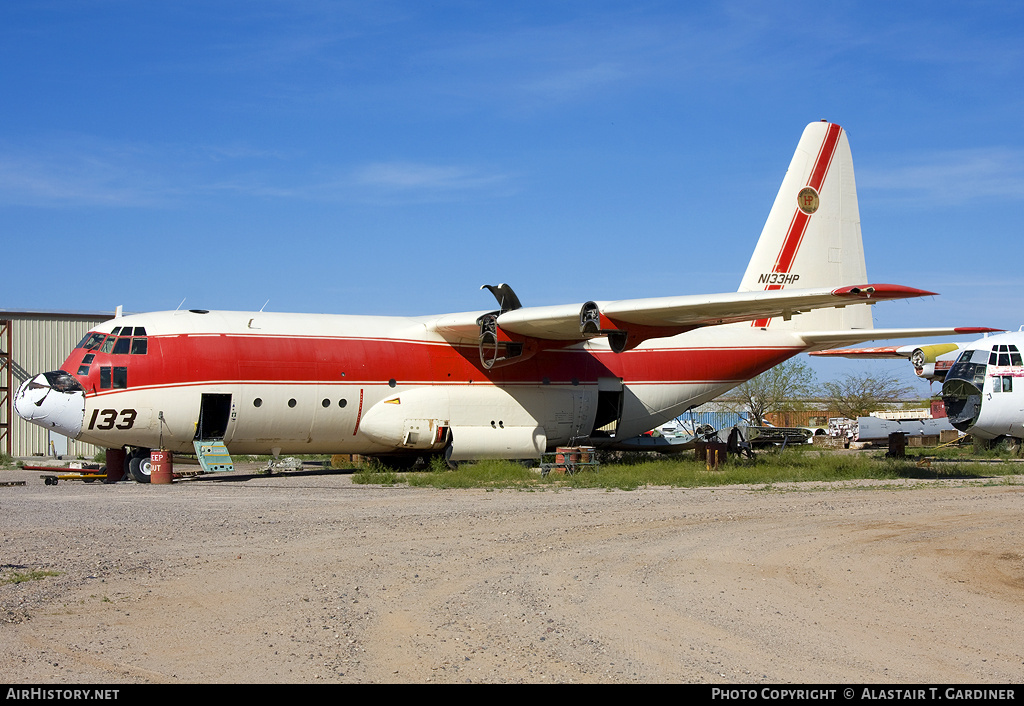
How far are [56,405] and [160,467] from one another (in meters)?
2.44

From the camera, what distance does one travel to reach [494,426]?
22344mm

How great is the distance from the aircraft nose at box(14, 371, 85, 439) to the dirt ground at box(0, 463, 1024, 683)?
206 inches

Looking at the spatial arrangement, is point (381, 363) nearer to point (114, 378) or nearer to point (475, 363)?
point (475, 363)

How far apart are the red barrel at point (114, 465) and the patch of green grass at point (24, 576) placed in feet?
42.2

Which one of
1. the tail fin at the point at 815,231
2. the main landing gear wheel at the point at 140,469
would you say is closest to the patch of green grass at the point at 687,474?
the tail fin at the point at 815,231

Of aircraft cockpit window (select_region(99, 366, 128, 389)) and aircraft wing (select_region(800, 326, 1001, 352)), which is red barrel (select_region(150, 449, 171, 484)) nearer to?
aircraft cockpit window (select_region(99, 366, 128, 389))

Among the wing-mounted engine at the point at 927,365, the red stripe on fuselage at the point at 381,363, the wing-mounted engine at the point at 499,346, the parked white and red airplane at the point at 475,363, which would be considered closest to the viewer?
the parked white and red airplane at the point at 475,363

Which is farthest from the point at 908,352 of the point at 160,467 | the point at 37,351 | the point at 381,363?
the point at 37,351

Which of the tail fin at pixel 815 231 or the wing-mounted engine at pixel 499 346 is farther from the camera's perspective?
the tail fin at pixel 815 231

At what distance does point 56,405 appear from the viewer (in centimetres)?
1900

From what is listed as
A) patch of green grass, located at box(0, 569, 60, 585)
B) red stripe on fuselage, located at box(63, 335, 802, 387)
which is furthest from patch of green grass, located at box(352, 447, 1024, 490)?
patch of green grass, located at box(0, 569, 60, 585)

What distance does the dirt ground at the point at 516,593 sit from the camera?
5.68 metres

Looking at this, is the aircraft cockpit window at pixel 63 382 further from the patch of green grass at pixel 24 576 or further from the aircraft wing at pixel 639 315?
the patch of green grass at pixel 24 576
